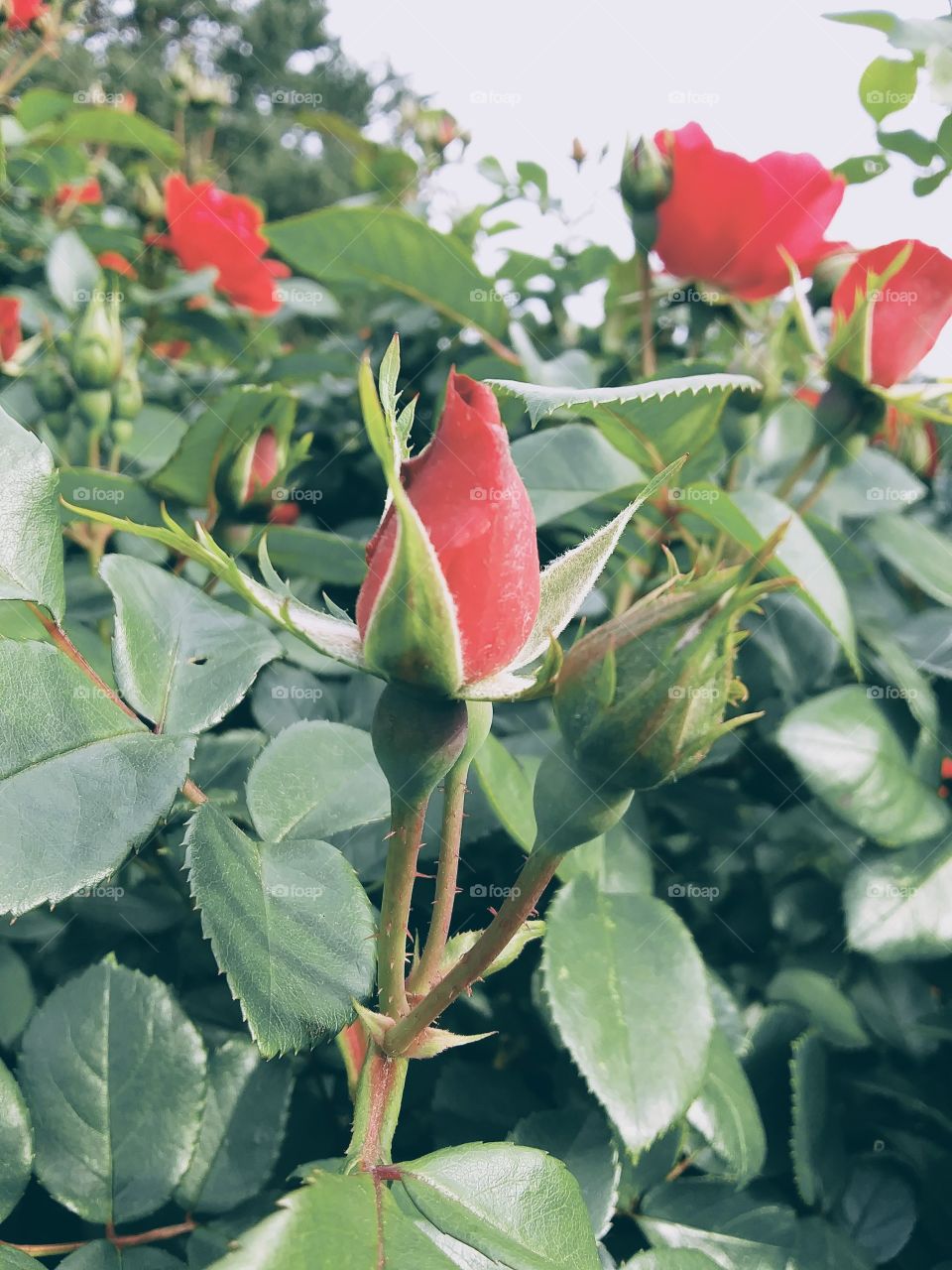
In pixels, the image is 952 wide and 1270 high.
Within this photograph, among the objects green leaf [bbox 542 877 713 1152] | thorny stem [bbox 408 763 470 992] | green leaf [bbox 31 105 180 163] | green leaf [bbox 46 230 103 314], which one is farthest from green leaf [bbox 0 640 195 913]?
green leaf [bbox 31 105 180 163]

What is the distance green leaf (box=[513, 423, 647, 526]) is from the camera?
0.66 m

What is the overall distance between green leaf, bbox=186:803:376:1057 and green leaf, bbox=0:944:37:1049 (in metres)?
0.24

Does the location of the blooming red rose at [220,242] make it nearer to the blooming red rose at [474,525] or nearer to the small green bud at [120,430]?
the small green bud at [120,430]

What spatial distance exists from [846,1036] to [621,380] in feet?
2.00

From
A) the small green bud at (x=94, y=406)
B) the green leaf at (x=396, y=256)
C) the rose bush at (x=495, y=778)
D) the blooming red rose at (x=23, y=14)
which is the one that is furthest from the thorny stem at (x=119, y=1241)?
the blooming red rose at (x=23, y=14)

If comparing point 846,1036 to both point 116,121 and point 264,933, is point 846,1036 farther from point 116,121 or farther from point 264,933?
point 116,121

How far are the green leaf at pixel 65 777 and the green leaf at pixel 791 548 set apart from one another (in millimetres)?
354

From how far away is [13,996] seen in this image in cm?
58

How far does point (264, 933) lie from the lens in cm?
39

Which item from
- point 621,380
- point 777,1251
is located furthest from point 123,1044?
point 621,380

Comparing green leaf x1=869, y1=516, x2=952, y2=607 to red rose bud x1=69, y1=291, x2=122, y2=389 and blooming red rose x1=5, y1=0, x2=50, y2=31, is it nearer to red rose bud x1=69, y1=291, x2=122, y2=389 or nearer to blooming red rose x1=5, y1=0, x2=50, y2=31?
red rose bud x1=69, y1=291, x2=122, y2=389

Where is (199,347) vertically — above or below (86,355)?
below

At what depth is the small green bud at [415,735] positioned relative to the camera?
0.35m

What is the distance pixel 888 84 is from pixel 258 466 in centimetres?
65
